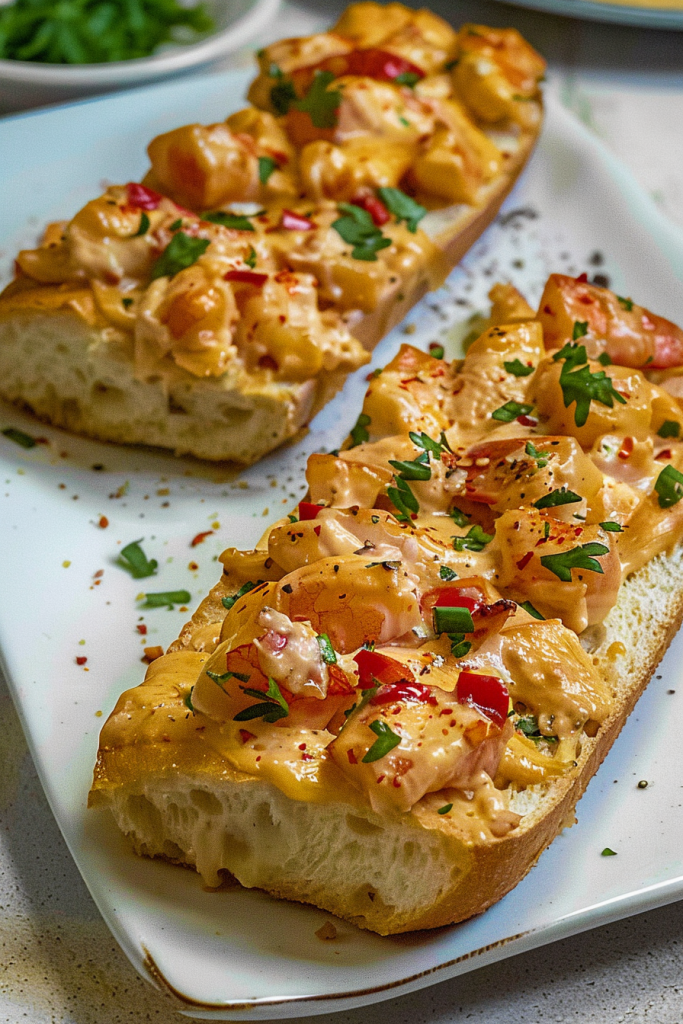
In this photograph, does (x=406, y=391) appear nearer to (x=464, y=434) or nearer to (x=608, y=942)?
(x=464, y=434)

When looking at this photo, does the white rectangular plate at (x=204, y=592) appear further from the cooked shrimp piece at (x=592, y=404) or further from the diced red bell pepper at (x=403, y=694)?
the cooked shrimp piece at (x=592, y=404)

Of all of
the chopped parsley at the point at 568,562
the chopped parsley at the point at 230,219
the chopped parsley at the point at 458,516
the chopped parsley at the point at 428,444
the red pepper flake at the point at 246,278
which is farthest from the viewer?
the chopped parsley at the point at 230,219

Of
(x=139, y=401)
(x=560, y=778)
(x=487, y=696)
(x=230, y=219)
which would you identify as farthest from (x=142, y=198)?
(x=560, y=778)

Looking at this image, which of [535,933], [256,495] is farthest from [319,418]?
[535,933]

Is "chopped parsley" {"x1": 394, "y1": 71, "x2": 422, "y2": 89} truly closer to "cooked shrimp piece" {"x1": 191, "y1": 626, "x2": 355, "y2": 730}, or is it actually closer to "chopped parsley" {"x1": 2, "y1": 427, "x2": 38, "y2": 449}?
"chopped parsley" {"x1": 2, "y1": 427, "x2": 38, "y2": 449}

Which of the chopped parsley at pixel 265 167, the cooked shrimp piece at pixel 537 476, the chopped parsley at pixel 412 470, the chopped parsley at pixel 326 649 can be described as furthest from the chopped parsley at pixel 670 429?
the chopped parsley at pixel 265 167

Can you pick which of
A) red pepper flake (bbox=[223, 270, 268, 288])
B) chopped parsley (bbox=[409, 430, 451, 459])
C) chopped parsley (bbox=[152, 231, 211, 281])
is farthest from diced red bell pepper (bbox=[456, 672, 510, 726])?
chopped parsley (bbox=[152, 231, 211, 281])
